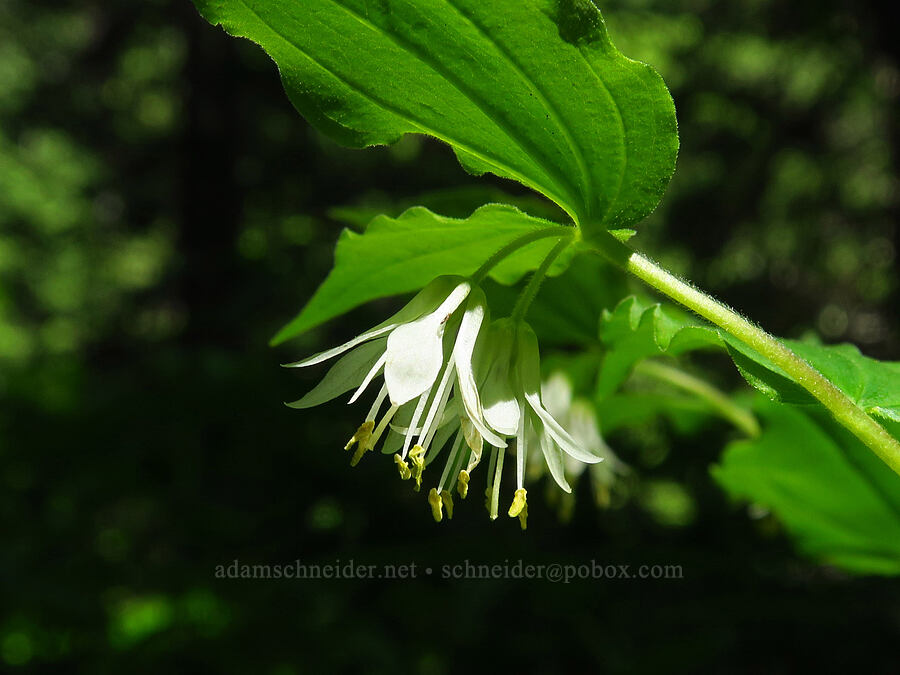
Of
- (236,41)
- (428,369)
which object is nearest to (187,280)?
Result: (236,41)

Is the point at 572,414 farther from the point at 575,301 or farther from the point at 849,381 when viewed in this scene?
the point at 849,381

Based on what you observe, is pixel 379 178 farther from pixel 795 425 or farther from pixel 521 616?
pixel 795 425

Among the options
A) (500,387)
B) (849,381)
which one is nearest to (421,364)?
(500,387)

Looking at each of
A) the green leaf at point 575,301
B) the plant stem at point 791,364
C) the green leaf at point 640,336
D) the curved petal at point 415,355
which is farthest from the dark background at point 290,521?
the plant stem at point 791,364

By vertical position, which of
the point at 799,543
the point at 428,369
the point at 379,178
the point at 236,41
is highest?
the point at 428,369

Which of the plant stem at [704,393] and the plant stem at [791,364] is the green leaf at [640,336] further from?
the plant stem at [704,393]

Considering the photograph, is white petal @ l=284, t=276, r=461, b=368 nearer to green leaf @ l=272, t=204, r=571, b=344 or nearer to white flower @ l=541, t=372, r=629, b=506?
green leaf @ l=272, t=204, r=571, b=344
